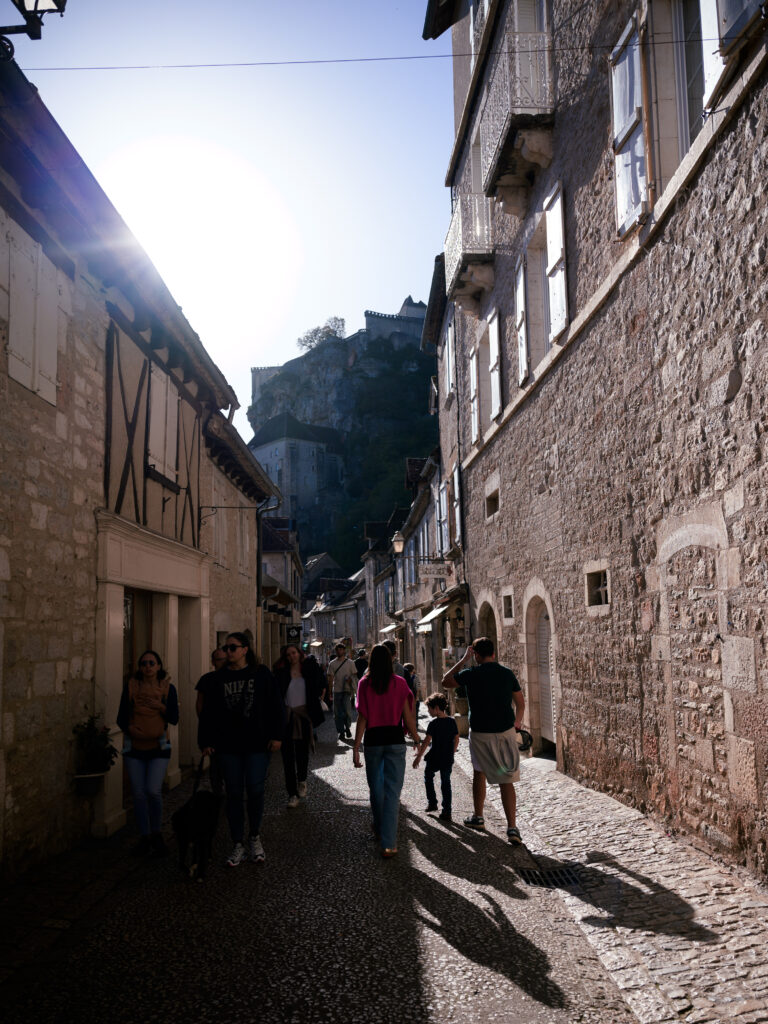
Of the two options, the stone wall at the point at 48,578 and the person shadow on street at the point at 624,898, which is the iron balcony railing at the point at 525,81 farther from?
the person shadow on street at the point at 624,898

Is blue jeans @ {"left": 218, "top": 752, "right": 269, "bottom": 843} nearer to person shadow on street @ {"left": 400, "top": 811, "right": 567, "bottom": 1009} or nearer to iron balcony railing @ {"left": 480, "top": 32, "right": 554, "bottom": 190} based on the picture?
person shadow on street @ {"left": 400, "top": 811, "right": 567, "bottom": 1009}

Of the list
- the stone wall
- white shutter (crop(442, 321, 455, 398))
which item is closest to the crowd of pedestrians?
the stone wall

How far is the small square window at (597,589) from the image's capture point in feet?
24.9

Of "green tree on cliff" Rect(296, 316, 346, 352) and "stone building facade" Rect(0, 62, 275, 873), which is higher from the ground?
"green tree on cliff" Rect(296, 316, 346, 352)

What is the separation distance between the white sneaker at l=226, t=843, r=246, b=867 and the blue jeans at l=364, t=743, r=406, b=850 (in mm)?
920

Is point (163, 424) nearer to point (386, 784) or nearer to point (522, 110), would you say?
point (386, 784)

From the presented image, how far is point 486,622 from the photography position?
13906 mm

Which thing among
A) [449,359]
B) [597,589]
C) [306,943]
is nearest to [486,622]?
[597,589]

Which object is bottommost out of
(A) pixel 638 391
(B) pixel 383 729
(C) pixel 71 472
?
(B) pixel 383 729

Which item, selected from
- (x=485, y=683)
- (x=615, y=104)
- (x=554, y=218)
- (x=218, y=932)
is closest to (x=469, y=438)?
(x=554, y=218)

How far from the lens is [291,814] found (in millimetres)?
7078

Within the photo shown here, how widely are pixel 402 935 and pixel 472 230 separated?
36.4ft

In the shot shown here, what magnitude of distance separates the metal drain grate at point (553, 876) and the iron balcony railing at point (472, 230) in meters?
9.55

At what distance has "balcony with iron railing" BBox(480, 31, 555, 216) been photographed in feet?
30.1
